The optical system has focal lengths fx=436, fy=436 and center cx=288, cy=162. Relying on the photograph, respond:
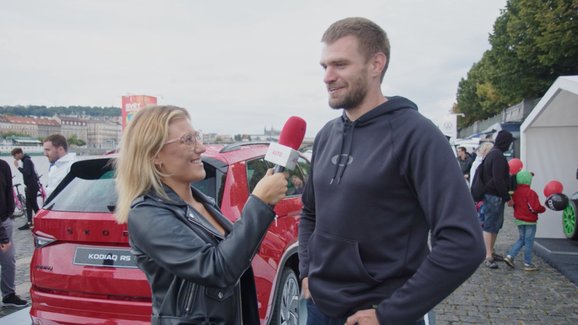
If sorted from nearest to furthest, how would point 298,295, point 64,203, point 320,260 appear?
point 320,260
point 64,203
point 298,295

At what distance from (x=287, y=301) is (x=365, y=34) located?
8.27ft

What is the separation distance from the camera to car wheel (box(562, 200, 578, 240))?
749 centimetres

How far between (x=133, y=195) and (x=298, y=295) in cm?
262

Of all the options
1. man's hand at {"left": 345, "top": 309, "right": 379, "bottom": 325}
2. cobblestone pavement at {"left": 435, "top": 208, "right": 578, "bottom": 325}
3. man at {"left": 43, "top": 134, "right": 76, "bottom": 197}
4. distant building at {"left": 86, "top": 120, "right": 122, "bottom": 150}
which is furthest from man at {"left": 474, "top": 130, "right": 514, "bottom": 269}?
distant building at {"left": 86, "top": 120, "right": 122, "bottom": 150}

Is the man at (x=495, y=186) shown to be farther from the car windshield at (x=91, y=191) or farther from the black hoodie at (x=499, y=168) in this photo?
the car windshield at (x=91, y=191)

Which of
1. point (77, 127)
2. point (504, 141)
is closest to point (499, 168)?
point (504, 141)

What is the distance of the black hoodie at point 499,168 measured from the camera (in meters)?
6.48

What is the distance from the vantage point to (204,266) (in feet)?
5.11

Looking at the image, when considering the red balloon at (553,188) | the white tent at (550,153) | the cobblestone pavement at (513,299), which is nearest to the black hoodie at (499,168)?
the cobblestone pavement at (513,299)

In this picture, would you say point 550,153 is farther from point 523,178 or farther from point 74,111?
point 74,111

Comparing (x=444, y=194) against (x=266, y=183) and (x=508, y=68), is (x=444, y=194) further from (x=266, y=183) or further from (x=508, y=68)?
(x=508, y=68)

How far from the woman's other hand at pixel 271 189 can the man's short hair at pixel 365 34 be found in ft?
2.40

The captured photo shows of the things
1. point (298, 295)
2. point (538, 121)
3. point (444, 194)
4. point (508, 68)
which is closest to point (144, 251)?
point (444, 194)

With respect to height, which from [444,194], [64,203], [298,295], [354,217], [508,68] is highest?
[508,68]
